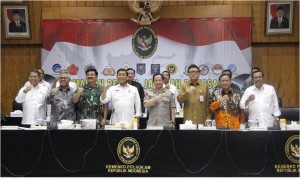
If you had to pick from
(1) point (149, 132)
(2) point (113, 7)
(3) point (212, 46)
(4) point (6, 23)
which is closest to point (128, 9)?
(2) point (113, 7)

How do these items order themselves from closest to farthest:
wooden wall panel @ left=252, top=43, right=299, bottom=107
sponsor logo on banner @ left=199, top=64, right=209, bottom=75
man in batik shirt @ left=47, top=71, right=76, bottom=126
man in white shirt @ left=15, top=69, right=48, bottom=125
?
man in batik shirt @ left=47, top=71, right=76, bottom=126 → man in white shirt @ left=15, top=69, right=48, bottom=125 → sponsor logo on banner @ left=199, top=64, right=209, bottom=75 → wooden wall panel @ left=252, top=43, right=299, bottom=107

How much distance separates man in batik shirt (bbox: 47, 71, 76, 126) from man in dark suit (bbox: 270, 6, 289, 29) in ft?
16.8

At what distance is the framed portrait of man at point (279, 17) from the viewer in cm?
934

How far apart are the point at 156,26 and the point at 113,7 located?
976 millimetres

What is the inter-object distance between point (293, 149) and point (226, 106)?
951 millimetres

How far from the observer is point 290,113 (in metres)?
8.20

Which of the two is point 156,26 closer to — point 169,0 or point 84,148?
point 169,0

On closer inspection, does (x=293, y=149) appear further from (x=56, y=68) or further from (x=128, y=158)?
(x=56, y=68)

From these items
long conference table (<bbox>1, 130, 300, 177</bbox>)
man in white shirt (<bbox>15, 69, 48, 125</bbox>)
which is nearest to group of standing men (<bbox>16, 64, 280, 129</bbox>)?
man in white shirt (<bbox>15, 69, 48, 125</bbox>)

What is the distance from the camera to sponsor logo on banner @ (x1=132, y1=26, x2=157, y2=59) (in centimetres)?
962

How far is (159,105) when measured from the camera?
5.95 metres

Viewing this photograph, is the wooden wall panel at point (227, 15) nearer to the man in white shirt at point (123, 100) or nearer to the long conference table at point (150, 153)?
the man in white shirt at point (123, 100)

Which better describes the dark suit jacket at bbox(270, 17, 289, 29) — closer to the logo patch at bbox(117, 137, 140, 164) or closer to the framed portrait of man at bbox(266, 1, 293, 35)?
the framed portrait of man at bbox(266, 1, 293, 35)

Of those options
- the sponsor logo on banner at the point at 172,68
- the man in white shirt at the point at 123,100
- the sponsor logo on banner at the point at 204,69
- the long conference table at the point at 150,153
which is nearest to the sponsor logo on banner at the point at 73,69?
the sponsor logo on banner at the point at 172,68
